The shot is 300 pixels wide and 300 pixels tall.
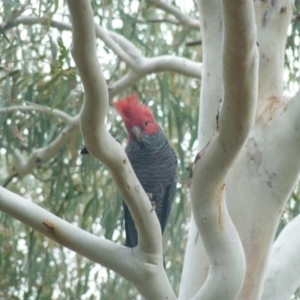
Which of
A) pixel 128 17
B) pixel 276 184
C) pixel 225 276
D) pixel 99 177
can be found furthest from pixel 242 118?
pixel 99 177

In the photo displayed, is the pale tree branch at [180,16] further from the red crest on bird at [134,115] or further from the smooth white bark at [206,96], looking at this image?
the smooth white bark at [206,96]

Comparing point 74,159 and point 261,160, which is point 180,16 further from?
point 261,160

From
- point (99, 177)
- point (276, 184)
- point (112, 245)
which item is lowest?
point (112, 245)

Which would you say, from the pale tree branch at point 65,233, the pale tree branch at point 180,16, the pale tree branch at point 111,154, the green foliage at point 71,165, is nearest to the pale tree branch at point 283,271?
the pale tree branch at point 111,154

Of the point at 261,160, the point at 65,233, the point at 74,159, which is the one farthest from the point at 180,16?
the point at 65,233

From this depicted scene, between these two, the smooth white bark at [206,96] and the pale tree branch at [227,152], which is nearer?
the pale tree branch at [227,152]

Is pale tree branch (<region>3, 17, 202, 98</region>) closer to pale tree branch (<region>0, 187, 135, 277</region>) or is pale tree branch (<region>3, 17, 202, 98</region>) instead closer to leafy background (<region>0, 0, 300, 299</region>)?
leafy background (<region>0, 0, 300, 299</region>)

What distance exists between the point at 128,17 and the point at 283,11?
1354 mm

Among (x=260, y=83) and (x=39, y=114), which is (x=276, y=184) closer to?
(x=260, y=83)

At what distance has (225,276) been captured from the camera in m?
1.62

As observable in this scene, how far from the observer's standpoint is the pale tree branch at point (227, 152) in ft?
4.33

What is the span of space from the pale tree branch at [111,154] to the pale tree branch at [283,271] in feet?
1.53

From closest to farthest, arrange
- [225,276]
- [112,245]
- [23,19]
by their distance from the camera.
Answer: [225,276], [112,245], [23,19]

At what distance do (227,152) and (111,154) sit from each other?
10.1 inches
